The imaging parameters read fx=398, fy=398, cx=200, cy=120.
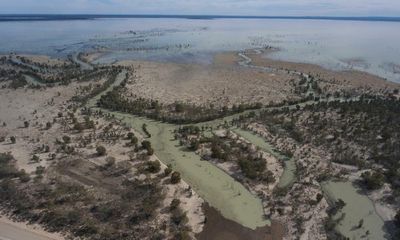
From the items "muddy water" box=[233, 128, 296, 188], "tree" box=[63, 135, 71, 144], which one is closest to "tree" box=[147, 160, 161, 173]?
"muddy water" box=[233, 128, 296, 188]

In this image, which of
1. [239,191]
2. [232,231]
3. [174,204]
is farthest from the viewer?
[239,191]

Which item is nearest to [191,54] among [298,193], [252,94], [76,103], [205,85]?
[205,85]

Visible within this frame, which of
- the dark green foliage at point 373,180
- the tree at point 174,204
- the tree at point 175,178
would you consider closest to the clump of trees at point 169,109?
the tree at point 175,178

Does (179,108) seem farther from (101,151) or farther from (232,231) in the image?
(232,231)

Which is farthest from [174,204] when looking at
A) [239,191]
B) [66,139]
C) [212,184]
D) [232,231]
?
[66,139]

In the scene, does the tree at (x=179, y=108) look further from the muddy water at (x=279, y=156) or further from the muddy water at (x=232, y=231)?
the muddy water at (x=232, y=231)

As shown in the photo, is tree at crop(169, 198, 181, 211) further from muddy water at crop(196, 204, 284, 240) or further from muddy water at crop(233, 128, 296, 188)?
muddy water at crop(233, 128, 296, 188)

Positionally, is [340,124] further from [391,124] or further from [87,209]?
[87,209]
